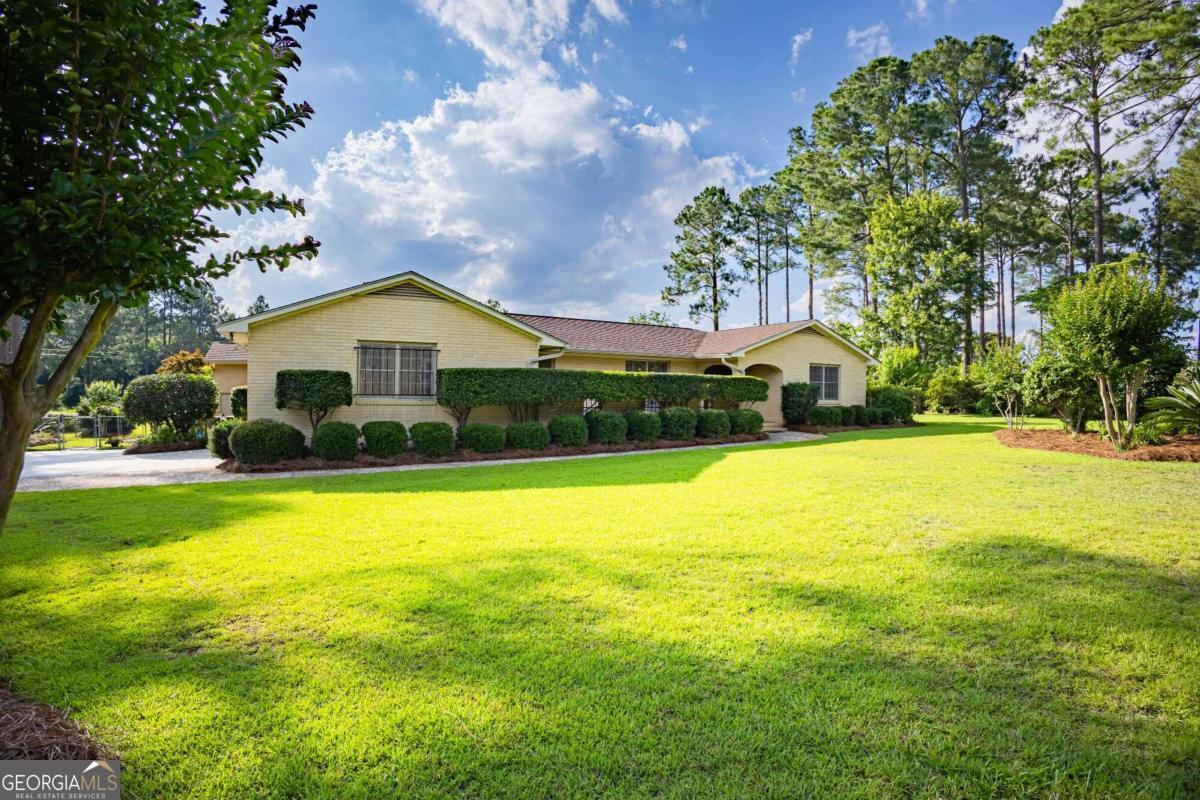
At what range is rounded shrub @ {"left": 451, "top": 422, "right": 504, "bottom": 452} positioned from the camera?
43.8 feet

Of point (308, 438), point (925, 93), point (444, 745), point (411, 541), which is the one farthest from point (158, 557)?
point (925, 93)

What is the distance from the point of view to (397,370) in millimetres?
14586

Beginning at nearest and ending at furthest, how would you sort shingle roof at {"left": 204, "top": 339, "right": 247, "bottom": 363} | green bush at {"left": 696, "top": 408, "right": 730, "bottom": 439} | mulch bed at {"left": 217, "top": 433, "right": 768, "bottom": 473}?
1. mulch bed at {"left": 217, "top": 433, "right": 768, "bottom": 473}
2. green bush at {"left": 696, "top": 408, "right": 730, "bottom": 439}
3. shingle roof at {"left": 204, "top": 339, "right": 247, "bottom": 363}

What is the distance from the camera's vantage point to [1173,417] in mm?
10539

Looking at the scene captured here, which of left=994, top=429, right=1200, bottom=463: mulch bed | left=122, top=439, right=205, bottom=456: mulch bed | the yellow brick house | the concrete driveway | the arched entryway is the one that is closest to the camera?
the concrete driveway

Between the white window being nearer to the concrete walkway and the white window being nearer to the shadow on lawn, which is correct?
the concrete walkway

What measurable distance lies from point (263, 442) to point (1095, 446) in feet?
59.4

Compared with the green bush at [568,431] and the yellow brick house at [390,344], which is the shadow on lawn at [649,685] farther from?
the yellow brick house at [390,344]

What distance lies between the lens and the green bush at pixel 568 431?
14.4m

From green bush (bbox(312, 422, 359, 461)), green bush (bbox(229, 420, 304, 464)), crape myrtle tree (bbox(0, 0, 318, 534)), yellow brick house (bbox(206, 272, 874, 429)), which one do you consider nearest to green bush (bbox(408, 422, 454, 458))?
green bush (bbox(312, 422, 359, 461))

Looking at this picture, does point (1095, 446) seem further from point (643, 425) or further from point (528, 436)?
point (528, 436)

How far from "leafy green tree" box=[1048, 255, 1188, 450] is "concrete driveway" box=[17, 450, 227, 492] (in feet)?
58.5

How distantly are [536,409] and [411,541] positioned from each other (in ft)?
35.4

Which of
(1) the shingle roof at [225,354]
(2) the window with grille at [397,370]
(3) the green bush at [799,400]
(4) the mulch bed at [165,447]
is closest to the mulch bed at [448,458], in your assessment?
(2) the window with grille at [397,370]
